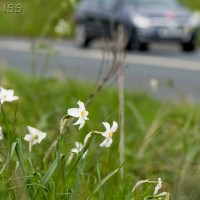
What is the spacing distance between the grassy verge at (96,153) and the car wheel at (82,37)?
35.7ft

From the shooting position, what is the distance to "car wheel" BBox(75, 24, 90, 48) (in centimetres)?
1973

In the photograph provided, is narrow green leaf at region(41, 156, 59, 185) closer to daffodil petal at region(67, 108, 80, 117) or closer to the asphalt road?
daffodil petal at region(67, 108, 80, 117)

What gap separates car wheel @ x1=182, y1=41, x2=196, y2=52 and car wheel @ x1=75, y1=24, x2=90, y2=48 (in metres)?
2.27

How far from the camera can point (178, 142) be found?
5.29m

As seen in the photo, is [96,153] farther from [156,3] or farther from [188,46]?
[156,3]

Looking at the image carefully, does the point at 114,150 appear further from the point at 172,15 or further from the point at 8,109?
the point at 172,15

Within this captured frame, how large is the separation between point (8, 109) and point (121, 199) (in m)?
2.84

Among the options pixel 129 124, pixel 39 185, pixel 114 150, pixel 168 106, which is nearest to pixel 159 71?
pixel 168 106

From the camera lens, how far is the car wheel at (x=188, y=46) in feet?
61.4

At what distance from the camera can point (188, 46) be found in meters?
18.9

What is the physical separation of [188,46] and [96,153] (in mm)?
15007

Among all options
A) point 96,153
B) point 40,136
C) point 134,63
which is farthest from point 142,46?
point 40,136

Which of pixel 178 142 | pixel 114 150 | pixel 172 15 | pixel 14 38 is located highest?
pixel 114 150

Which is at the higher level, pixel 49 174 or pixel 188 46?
pixel 49 174
